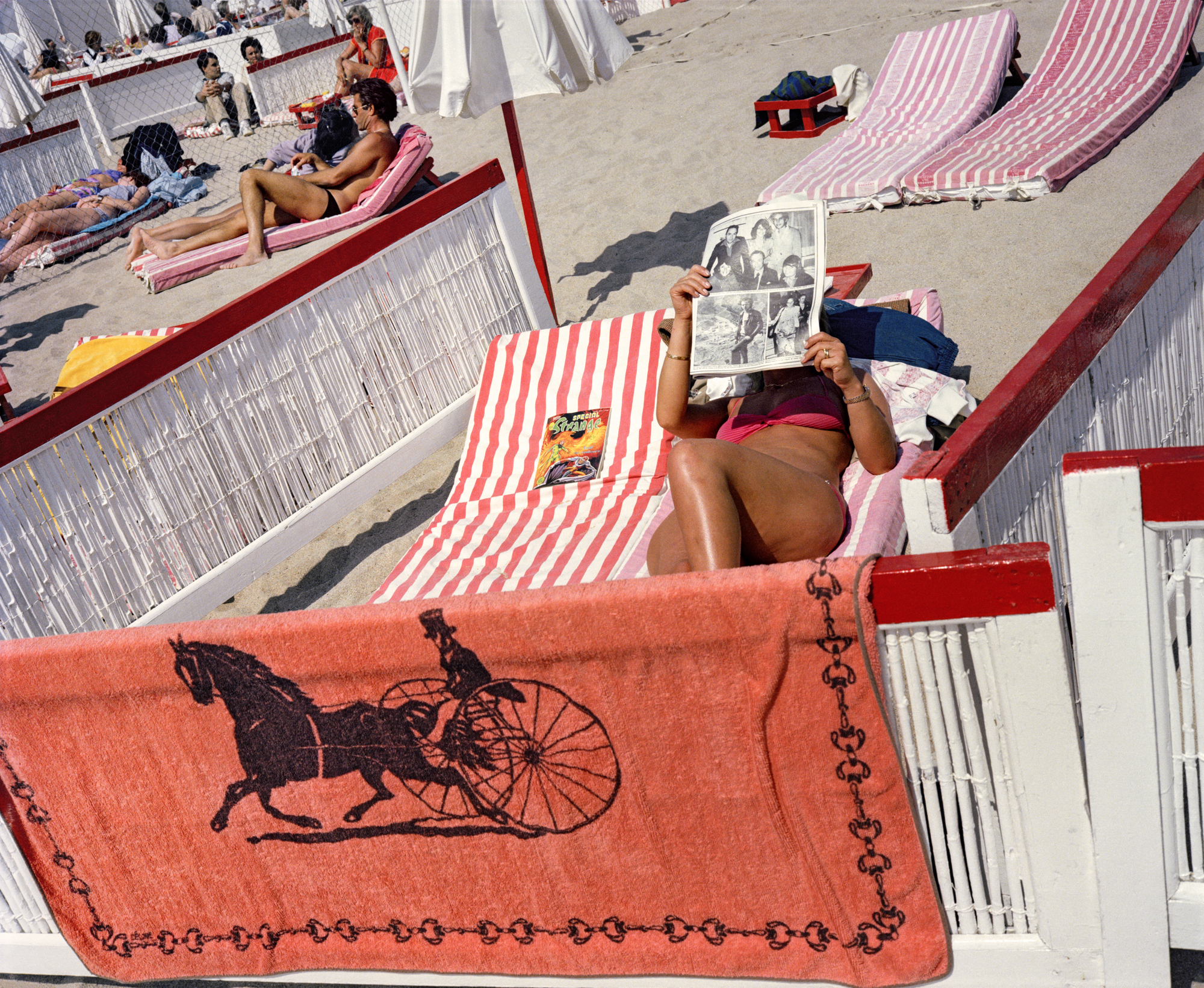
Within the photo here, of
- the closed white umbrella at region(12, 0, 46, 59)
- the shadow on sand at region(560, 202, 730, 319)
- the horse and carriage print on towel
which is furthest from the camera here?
the closed white umbrella at region(12, 0, 46, 59)

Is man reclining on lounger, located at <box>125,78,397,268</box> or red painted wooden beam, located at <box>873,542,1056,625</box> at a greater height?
man reclining on lounger, located at <box>125,78,397,268</box>

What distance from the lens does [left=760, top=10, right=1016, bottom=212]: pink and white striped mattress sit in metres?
6.85

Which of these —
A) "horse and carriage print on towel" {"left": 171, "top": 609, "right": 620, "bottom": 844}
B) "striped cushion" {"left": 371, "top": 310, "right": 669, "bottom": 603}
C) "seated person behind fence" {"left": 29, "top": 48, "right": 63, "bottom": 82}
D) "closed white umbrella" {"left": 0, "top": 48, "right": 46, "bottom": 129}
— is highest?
"seated person behind fence" {"left": 29, "top": 48, "right": 63, "bottom": 82}

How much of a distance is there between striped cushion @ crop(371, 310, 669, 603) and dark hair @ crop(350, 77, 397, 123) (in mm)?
4193

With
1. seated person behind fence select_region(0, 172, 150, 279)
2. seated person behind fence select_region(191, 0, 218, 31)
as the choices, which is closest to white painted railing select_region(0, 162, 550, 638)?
seated person behind fence select_region(0, 172, 150, 279)

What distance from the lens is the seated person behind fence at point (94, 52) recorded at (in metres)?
20.1

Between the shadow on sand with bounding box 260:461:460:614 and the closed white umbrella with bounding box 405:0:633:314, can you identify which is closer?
the shadow on sand with bounding box 260:461:460:614

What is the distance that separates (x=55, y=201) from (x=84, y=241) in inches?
34.4

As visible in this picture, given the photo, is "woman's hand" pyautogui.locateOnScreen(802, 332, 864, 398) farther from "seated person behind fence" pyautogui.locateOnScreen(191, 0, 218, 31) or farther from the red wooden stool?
"seated person behind fence" pyautogui.locateOnScreen(191, 0, 218, 31)

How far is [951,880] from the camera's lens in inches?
74.4

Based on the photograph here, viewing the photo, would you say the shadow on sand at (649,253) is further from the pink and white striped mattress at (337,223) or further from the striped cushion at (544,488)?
the pink and white striped mattress at (337,223)

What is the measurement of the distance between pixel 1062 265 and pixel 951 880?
4395 mm

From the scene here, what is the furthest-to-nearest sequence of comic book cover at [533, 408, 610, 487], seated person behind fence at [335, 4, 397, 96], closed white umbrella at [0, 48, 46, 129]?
closed white umbrella at [0, 48, 46, 129], seated person behind fence at [335, 4, 397, 96], comic book cover at [533, 408, 610, 487]

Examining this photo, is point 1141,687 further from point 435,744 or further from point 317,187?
point 317,187
